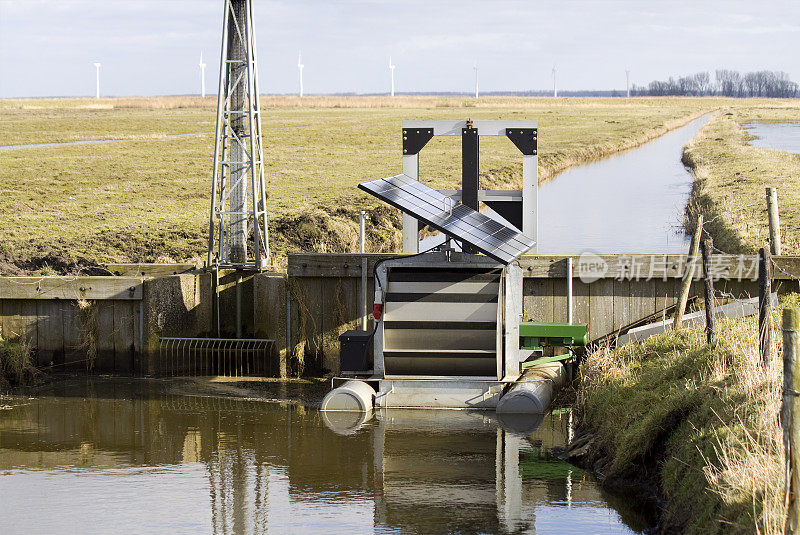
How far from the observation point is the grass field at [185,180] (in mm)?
31391

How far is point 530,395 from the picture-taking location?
661 inches

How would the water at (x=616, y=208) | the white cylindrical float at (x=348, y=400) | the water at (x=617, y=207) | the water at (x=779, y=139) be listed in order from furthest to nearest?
the water at (x=779, y=139) → the water at (x=617, y=207) → the water at (x=616, y=208) → the white cylindrical float at (x=348, y=400)

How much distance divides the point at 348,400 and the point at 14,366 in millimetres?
6876

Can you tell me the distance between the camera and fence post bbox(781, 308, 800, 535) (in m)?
8.60

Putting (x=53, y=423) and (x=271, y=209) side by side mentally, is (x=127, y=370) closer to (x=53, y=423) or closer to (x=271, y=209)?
(x=53, y=423)

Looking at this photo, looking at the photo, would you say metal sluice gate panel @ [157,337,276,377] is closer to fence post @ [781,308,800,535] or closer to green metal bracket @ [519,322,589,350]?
green metal bracket @ [519,322,589,350]

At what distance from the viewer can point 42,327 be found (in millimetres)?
20828

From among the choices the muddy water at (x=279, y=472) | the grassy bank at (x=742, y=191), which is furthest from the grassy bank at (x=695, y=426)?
the grassy bank at (x=742, y=191)

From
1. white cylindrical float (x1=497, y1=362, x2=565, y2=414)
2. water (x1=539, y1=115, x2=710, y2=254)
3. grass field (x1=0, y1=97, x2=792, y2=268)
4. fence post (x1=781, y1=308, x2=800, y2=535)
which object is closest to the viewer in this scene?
fence post (x1=781, y1=308, x2=800, y2=535)

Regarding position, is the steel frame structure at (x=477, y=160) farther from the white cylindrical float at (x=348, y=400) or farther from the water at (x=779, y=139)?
the water at (x=779, y=139)

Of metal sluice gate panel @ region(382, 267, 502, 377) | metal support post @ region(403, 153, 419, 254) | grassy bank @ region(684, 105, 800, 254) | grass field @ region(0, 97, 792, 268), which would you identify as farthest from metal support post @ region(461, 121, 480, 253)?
grass field @ region(0, 97, 792, 268)

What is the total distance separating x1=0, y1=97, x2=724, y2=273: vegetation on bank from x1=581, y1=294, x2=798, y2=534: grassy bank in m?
15.1

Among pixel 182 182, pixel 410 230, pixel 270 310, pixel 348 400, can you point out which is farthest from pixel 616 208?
pixel 348 400

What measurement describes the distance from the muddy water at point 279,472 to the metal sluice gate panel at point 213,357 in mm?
2273
